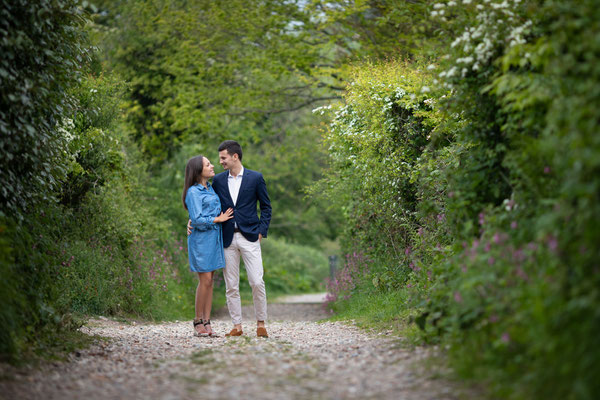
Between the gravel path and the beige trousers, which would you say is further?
the beige trousers

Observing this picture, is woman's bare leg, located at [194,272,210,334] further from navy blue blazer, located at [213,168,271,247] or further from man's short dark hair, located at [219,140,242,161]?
man's short dark hair, located at [219,140,242,161]

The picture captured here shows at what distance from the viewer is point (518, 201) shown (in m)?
5.02

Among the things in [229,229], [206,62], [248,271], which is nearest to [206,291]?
[248,271]

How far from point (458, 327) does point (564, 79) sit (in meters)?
1.97

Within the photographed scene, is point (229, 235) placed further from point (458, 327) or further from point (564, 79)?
point (564, 79)

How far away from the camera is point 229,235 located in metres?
7.36

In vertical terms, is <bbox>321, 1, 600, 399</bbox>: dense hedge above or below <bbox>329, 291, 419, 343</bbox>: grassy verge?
above

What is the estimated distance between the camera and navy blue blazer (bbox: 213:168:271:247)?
7308mm

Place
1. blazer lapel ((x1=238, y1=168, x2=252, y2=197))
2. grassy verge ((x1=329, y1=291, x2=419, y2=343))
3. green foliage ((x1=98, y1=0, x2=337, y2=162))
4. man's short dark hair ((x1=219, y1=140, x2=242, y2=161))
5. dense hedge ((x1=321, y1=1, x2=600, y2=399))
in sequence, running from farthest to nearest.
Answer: green foliage ((x1=98, y1=0, x2=337, y2=162))
man's short dark hair ((x1=219, y1=140, x2=242, y2=161))
blazer lapel ((x1=238, y1=168, x2=252, y2=197))
grassy verge ((x1=329, y1=291, x2=419, y2=343))
dense hedge ((x1=321, y1=1, x2=600, y2=399))

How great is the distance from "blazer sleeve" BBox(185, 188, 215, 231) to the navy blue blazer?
204 millimetres

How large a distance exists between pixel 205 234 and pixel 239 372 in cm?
287

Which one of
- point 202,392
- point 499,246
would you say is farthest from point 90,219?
point 499,246

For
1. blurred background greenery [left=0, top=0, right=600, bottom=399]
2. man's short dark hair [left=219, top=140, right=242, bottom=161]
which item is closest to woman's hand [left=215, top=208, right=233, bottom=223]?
man's short dark hair [left=219, top=140, right=242, bottom=161]

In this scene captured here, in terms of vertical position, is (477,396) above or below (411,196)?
below
